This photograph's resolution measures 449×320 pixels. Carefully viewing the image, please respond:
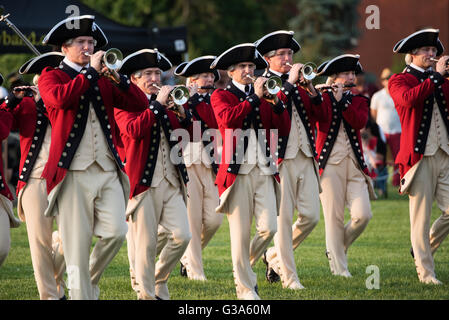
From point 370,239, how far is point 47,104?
293 inches

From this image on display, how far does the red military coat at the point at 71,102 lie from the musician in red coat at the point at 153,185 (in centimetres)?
54

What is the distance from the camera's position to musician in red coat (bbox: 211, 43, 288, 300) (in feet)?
29.2

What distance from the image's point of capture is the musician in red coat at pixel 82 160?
7.78 meters

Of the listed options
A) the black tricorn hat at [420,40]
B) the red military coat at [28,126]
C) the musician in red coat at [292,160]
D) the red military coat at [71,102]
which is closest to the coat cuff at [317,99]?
the musician in red coat at [292,160]

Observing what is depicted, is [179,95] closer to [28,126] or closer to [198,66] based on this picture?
[28,126]

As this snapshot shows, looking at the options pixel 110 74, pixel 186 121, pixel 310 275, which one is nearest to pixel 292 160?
pixel 186 121

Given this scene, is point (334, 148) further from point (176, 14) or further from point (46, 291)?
point (176, 14)

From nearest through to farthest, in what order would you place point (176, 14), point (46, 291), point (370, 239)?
point (46, 291) < point (370, 239) < point (176, 14)

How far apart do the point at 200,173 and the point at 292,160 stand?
1.40 meters

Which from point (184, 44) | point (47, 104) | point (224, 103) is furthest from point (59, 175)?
point (184, 44)

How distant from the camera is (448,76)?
10000 millimetres

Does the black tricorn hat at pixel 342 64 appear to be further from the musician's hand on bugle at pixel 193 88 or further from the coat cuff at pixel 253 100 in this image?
the coat cuff at pixel 253 100

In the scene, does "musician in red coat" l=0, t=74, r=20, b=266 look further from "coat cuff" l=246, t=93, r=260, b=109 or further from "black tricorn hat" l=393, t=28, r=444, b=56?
"black tricorn hat" l=393, t=28, r=444, b=56

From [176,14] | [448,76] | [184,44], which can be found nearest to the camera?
[448,76]
